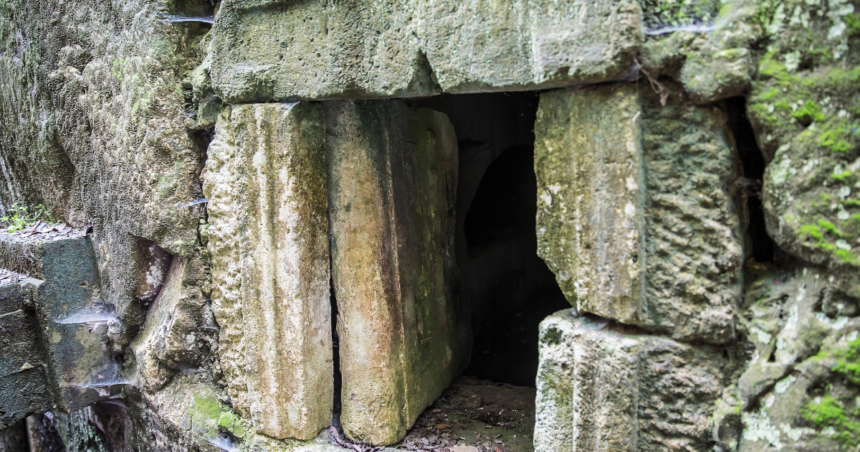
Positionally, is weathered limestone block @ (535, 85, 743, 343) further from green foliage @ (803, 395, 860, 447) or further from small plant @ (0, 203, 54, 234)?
small plant @ (0, 203, 54, 234)

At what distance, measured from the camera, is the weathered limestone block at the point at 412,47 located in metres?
1.42

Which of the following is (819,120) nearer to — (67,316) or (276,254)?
(276,254)

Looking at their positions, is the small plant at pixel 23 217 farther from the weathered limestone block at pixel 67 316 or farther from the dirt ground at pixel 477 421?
the dirt ground at pixel 477 421

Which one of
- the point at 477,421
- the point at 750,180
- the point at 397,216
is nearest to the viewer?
the point at 750,180

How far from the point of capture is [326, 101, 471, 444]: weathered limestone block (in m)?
2.15

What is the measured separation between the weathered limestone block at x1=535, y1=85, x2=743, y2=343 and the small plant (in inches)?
115

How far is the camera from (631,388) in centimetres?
150

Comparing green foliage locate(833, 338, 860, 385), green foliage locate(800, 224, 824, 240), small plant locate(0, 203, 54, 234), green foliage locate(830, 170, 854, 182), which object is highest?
green foliage locate(830, 170, 854, 182)

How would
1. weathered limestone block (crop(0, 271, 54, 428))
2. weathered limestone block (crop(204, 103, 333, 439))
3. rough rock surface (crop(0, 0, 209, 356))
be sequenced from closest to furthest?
1. weathered limestone block (crop(204, 103, 333, 439))
2. rough rock surface (crop(0, 0, 209, 356))
3. weathered limestone block (crop(0, 271, 54, 428))

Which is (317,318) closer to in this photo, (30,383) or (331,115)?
(331,115)

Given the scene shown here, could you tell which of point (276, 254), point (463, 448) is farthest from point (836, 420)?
point (276, 254)

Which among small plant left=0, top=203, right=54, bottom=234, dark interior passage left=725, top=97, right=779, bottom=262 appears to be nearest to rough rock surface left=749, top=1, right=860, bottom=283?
dark interior passage left=725, top=97, right=779, bottom=262

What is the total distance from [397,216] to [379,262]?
0.20m

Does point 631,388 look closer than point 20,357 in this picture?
Yes
